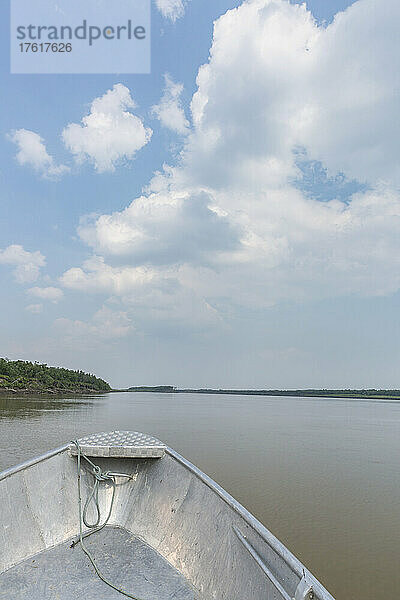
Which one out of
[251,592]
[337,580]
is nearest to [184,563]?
[251,592]

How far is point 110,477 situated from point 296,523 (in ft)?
10.7

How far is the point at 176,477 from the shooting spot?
3.97 meters

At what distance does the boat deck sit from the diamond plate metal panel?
745mm

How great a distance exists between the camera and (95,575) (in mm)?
3141

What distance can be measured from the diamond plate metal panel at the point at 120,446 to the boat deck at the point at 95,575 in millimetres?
745

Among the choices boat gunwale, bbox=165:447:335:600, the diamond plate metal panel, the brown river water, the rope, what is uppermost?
the diamond plate metal panel

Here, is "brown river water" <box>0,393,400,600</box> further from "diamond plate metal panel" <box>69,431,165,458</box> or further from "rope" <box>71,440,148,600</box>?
"rope" <box>71,440,148,600</box>

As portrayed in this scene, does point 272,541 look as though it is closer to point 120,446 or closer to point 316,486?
point 120,446

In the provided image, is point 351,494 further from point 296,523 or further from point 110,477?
point 110,477

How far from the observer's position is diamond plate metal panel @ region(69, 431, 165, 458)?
4.06 m

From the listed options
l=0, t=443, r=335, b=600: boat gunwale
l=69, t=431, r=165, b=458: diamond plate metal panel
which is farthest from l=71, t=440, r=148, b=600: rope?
l=0, t=443, r=335, b=600: boat gunwale

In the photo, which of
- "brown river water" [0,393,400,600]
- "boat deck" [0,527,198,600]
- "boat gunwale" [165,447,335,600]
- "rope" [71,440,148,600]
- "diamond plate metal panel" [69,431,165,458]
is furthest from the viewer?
"brown river water" [0,393,400,600]

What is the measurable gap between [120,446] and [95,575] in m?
1.16

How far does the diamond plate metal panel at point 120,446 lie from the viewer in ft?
13.3
